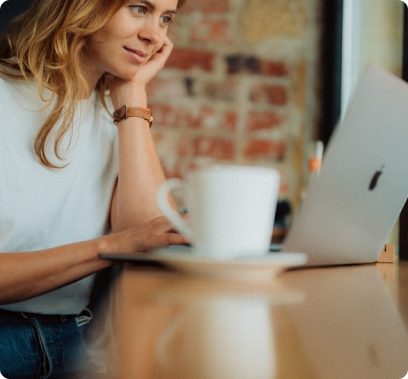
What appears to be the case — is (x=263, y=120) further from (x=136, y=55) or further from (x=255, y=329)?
(x=255, y=329)

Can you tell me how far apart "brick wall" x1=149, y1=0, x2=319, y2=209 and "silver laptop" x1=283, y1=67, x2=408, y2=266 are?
3.06 ft

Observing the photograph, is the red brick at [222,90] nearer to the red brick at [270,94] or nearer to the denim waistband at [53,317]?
the red brick at [270,94]

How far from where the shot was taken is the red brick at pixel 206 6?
5.09 ft

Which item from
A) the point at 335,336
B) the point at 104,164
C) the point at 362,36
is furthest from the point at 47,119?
the point at 362,36

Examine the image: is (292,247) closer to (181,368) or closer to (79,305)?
(181,368)

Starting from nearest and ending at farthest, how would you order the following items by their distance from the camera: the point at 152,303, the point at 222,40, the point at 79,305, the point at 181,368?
the point at 181,368, the point at 152,303, the point at 79,305, the point at 222,40

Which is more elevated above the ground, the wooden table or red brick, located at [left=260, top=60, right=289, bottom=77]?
red brick, located at [left=260, top=60, right=289, bottom=77]

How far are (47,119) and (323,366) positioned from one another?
787 mm

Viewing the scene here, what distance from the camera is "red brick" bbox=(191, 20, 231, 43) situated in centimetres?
160

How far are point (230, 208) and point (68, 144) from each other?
57 cm

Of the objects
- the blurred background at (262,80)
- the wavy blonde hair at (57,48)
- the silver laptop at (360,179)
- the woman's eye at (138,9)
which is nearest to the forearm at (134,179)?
the wavy blonde hair at (57,48)

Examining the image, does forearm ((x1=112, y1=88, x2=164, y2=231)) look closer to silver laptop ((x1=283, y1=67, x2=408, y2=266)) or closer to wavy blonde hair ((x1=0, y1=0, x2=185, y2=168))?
wavy blonde hair ((x1=0, y1=0, x2=185, y2=168))

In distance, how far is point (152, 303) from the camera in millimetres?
393

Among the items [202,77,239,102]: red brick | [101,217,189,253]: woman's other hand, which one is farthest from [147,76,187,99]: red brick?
[101,217,189,253]: woman's other hand
